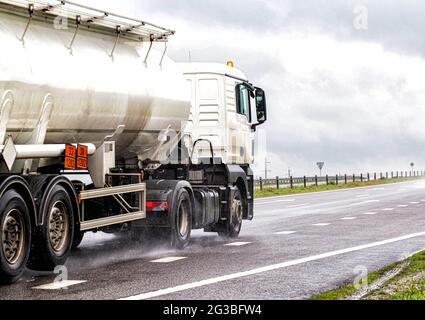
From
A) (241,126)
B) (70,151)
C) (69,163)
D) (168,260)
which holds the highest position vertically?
(241,126)

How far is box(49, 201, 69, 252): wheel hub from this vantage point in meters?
10.9

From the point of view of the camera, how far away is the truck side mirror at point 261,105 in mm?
18125

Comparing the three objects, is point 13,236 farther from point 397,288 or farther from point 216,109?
point 216,109

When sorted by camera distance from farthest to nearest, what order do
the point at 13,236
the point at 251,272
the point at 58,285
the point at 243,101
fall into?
the point at 243,101 < the point at 251,272 < the point at 13,236 < the point at 58,285

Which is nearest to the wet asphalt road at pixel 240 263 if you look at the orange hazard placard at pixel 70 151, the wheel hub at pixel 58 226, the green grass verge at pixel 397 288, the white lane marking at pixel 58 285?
the white lane marking at pixel 58 285

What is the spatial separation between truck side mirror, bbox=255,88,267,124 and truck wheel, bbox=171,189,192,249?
3.80 m

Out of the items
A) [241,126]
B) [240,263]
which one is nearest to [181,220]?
[240,263]

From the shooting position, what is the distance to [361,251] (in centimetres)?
1349

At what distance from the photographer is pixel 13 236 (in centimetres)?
1006

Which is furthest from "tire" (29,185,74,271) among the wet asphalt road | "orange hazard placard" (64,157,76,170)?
"orange hazard placard" (64,157,76,170)

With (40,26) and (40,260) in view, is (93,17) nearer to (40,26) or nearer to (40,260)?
(40,26)

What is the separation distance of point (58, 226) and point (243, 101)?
24.2 feet

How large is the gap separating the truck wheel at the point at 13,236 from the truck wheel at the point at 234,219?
22.2 feet

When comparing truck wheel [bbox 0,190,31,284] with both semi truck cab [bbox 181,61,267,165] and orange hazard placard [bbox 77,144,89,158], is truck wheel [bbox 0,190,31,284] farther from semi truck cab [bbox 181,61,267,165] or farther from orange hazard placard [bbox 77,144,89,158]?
semi truck cab [bbox 181,61,267,165]
